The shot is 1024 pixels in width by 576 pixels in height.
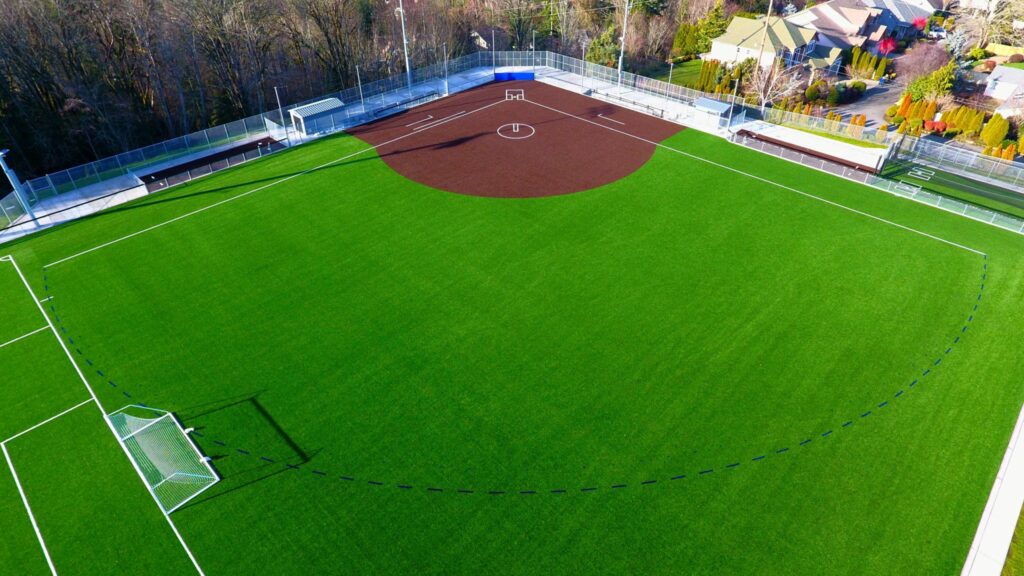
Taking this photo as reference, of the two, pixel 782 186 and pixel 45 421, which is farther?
pixel 782 186

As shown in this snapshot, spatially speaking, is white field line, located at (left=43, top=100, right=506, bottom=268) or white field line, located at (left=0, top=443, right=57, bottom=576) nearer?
white field line, located at (left=0, top=443, right=57, bottom=576)

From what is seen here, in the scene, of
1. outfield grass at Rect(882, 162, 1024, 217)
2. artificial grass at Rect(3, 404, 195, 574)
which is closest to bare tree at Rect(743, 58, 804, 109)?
outfield grass at Rect(882, 162, 1024, 217)

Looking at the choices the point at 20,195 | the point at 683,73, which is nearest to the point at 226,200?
the point at 20,195

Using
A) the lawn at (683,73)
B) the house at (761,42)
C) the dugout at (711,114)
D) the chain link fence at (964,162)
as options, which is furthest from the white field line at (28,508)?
the house at (761,42)

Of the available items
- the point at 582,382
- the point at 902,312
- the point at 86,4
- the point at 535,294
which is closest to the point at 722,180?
the point at 902,312

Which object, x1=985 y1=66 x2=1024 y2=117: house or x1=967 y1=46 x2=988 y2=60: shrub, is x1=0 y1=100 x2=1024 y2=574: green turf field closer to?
x1=985 y1=66 x2=1024 y2=117: house

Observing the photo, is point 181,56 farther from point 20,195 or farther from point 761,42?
point 761,42
